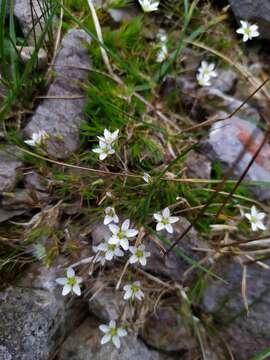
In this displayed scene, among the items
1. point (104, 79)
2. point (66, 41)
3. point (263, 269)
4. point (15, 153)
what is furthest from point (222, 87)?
point (15, 153)

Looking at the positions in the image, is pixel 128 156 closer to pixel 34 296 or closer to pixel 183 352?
pixel 34 296

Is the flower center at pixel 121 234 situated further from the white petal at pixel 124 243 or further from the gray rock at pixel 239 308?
the gray rock at pixel 239 308

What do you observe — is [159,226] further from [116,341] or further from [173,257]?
[116,341]

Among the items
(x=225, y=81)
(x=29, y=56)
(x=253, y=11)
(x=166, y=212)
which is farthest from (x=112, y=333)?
(x=253, y=11)

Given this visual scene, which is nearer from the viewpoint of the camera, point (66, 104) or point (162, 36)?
point (66, 104)

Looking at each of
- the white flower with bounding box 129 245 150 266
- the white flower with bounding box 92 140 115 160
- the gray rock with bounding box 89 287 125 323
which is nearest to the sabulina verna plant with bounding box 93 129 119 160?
the white flower with bounding box 92 140 115 160

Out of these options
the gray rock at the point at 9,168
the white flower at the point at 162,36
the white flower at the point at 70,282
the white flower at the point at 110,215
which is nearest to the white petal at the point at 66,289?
the white flower at the point at 70,282

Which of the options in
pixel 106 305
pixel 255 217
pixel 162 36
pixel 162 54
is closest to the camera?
pixel 106 305
